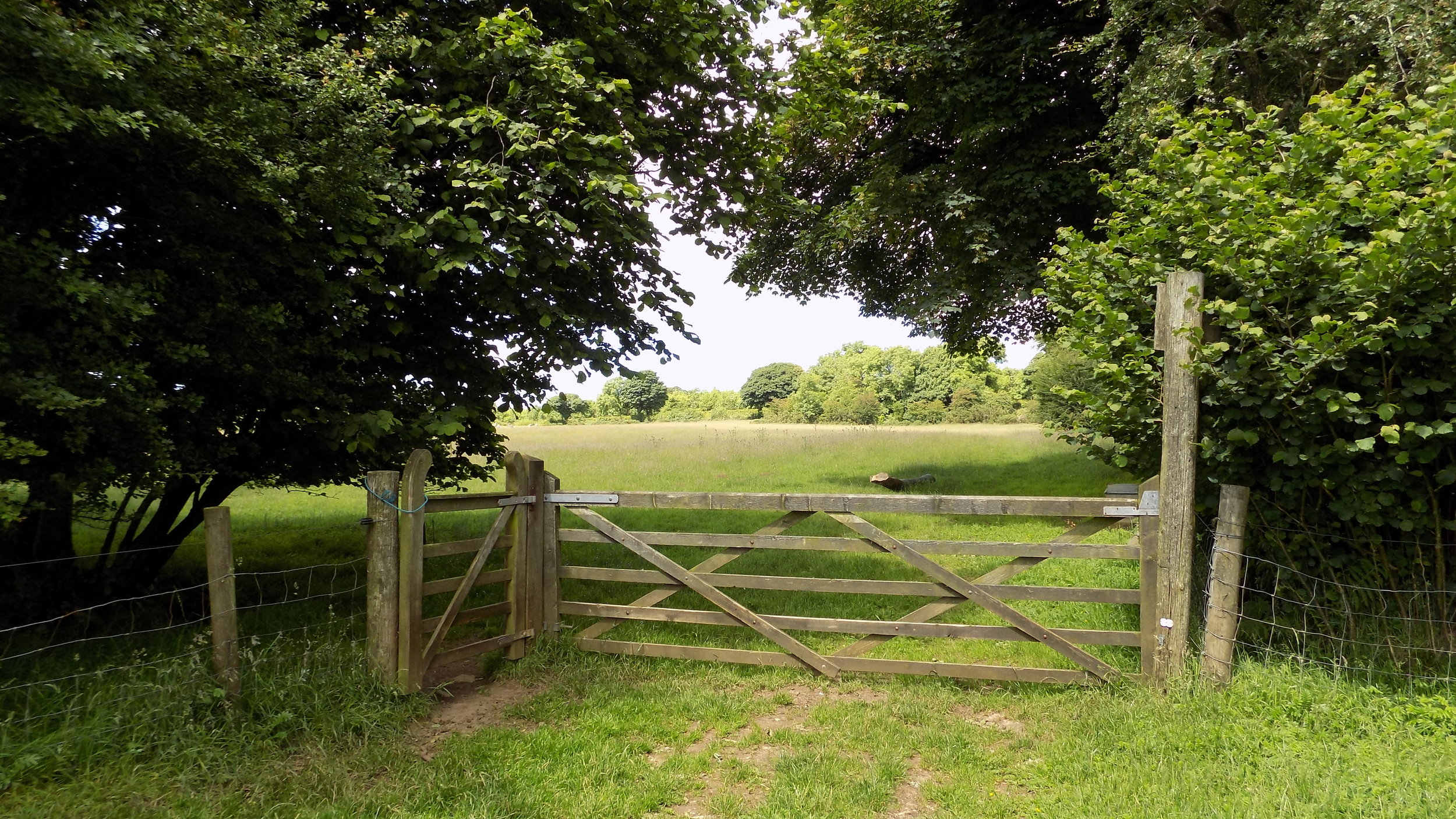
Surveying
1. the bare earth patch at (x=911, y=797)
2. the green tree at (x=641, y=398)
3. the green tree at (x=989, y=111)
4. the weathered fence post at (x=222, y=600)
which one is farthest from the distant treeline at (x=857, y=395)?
the weathered fence post at (x=222, y=600)

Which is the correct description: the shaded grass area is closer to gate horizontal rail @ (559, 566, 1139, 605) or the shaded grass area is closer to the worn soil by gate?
the worn soil by gate

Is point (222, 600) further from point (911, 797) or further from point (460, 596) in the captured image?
point (911, 797)

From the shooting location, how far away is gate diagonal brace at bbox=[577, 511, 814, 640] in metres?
6.20

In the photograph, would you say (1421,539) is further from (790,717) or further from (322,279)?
(322,279)

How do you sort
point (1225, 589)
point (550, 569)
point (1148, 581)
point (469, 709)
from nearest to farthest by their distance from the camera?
point (1225, 589) < point (1148, 581) < point (469, 709) < point (550, 569)

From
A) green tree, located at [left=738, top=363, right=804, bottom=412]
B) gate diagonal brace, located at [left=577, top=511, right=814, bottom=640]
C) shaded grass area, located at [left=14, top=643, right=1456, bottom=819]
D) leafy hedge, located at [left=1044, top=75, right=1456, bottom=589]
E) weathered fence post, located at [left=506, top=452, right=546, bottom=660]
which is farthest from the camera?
green tree, located at [left=738, top=363, right=804, bottom=412]

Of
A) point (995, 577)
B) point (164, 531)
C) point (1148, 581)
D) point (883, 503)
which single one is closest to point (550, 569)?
point (883, 503)

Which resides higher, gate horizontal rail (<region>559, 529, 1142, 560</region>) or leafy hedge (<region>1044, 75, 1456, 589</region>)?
leafy hedge (<region>1044, 75, 1456, 589</region>)

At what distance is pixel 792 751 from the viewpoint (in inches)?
190

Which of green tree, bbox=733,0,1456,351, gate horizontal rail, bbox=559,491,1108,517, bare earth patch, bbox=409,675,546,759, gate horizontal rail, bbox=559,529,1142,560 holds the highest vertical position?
green tree, bbox=733,0,1456,351

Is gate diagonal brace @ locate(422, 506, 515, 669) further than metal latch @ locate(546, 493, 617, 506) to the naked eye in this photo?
No

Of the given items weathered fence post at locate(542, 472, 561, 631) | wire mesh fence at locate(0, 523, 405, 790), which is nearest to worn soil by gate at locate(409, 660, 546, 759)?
wire mesh fence at locate(0, 523, 405, 790)

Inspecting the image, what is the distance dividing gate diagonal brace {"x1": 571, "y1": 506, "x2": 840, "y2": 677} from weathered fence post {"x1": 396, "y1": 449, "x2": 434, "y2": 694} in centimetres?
145

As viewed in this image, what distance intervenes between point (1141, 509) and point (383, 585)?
17.9ft
